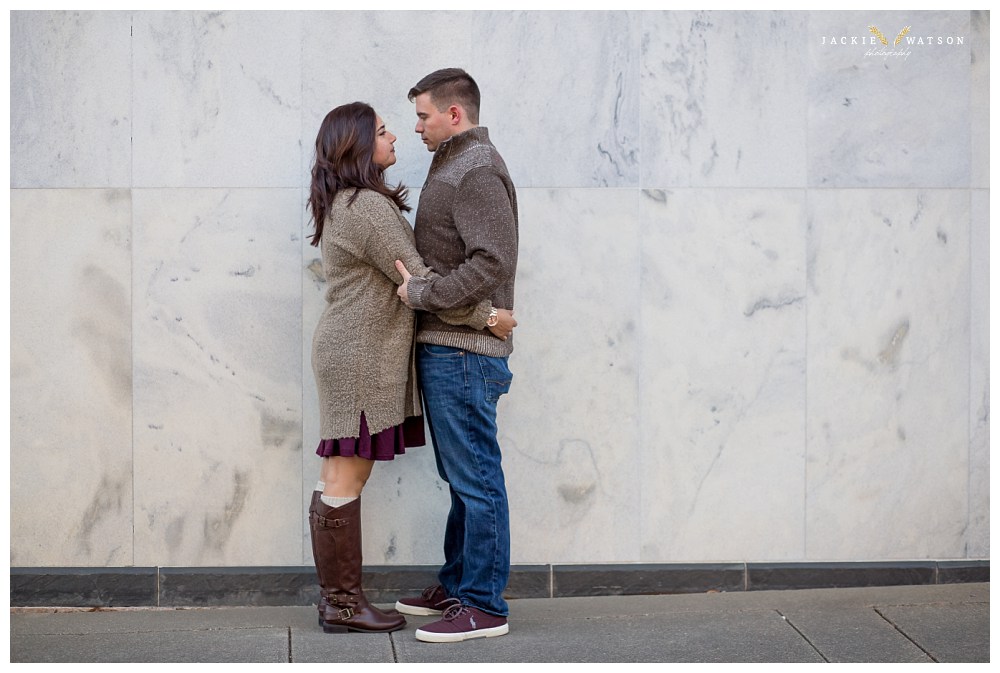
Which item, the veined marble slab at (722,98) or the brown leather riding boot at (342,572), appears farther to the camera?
the veined marble slab at (722,98)

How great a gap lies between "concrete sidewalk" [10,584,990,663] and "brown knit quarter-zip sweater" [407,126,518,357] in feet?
3.51

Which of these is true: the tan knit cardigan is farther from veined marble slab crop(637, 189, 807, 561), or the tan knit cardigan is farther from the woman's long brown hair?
veined marble slab crop(637, 189, 807, 561)

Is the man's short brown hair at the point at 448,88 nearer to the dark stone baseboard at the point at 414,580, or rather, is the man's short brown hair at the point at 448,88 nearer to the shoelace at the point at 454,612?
the shoelace at the point at 454,612

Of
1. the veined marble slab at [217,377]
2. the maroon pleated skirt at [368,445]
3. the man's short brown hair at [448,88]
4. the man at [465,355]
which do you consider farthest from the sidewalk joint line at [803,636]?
the man's short brown hair at [448,88]

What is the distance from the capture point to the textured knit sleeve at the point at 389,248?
3801 millimetres

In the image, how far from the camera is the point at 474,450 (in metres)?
3.93

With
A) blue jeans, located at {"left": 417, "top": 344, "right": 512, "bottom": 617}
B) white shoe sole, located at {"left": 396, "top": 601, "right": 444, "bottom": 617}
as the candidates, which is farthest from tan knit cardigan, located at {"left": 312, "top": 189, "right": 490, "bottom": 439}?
white shoe sole, located at {"left": 396, "top": 601, "right": 444, "bottom": 617}

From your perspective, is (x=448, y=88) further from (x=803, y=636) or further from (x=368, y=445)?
(x=803, y=636)

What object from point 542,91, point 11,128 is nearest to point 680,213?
point 542,91

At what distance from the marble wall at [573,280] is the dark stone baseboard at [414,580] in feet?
0.18

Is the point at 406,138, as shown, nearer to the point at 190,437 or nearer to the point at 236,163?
the point at 236,163

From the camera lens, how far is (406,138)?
14.5 ft

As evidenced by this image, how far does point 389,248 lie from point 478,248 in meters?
0.31

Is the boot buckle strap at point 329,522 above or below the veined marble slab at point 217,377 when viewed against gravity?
below
